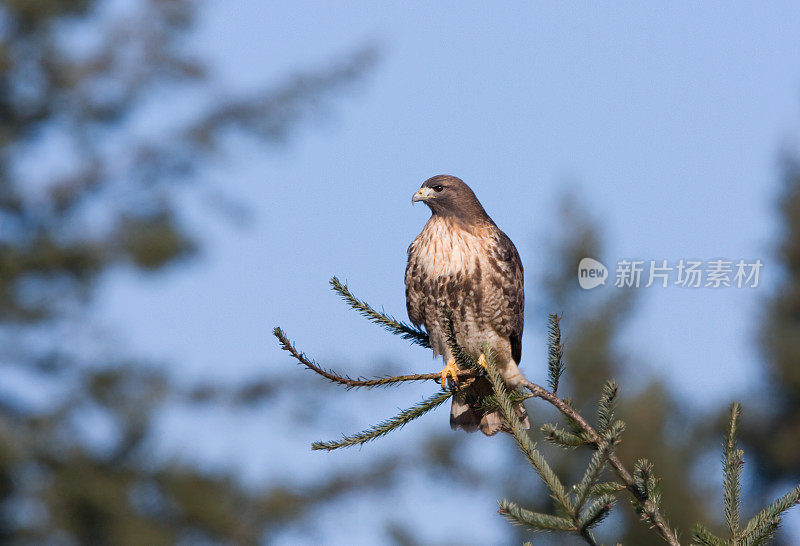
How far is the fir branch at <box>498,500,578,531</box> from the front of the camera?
117 inches

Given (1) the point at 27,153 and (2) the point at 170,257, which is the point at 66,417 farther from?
(1) the point at 27,153

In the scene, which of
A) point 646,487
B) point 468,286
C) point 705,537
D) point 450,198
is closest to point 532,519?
point 646,487

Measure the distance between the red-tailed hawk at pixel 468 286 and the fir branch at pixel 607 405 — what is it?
2.23 m

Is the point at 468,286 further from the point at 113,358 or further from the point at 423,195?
the point at 113,358

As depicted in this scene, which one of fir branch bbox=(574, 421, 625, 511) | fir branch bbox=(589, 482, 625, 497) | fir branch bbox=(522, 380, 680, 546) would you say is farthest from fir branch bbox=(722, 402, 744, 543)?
fir branch bbox=(574, 421, 625, 511)

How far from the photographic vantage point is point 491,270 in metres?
5.68

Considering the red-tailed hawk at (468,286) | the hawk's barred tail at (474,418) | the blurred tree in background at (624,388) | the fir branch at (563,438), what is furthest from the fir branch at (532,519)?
the blurred tree in background at (624,388)

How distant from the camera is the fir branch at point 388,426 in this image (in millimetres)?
3553

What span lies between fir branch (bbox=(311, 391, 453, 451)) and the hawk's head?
2154 millimetres

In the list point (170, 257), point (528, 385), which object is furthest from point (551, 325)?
point (170, 257)

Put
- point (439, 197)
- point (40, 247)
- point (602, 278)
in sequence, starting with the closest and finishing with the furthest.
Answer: point (439, 197)
point (602, 278)
point (40, 247)

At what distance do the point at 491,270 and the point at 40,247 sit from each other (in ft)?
54.9

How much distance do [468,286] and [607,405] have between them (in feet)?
8.32

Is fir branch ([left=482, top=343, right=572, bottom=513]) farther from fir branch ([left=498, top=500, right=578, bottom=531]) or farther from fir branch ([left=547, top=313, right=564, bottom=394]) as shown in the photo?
fir branch ([left=547, top=313, right=564, bottom=394])
